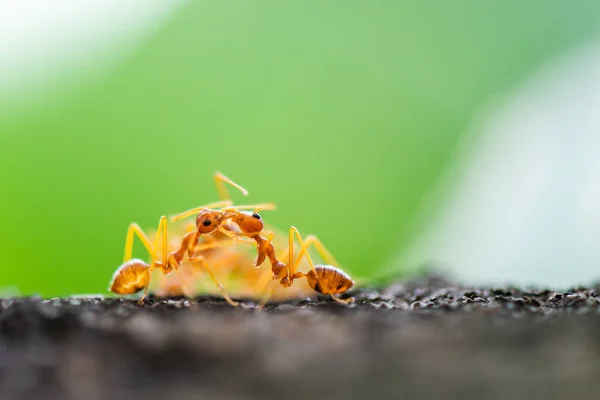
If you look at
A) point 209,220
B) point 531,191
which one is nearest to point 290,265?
point 209,220

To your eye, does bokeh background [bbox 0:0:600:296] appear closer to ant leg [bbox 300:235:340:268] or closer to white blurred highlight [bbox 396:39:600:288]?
white blurred highlight [bbox 396:39:600:288]

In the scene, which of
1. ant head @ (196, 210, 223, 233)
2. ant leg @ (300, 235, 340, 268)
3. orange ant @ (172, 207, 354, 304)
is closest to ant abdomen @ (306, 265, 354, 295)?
orange ant @ (172, 207, 354, 304)

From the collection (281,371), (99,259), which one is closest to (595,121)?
(99,259)

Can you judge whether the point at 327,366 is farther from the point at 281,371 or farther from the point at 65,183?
the point at 65,183

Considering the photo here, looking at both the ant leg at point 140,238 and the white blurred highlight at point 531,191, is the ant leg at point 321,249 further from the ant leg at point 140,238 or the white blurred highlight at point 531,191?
the white blurred highlight at point 531,191

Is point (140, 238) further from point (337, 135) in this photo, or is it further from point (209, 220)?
point (337, 135)

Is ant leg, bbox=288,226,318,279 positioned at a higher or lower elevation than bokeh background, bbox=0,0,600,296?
lower

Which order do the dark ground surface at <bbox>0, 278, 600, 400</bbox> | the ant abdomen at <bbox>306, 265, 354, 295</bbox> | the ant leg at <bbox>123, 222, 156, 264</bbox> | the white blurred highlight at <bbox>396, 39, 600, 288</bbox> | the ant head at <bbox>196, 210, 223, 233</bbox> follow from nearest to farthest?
the dark ground surface at <bbox>0, 278, 600, 400</bbox>
the ant abdomen at <bbox>306, 265, 354, 295</bbox>
the ant head at <bbox>196, 210, 223, 233</bbox>
the ant leg at <bbox>123, 222, 156, 264</bbox>
the white blurred highlight at <bbox>396, 39, 600, 288</bbox>
